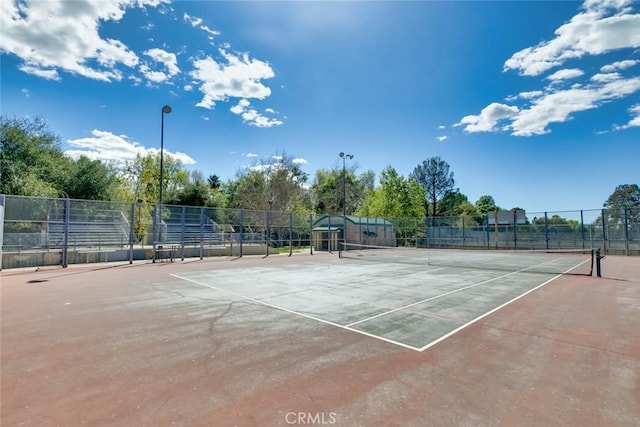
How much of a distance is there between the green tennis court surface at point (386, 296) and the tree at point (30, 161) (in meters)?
18.5

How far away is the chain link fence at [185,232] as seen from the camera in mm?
14297

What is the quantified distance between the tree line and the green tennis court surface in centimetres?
1882

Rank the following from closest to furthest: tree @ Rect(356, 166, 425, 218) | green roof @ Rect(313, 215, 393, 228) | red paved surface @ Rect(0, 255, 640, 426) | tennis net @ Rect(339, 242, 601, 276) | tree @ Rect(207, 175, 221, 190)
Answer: red paved surface @ Rect(0, 255, 640, 426), tennis net @ Rect(339, 242, 601, 276), green roof @ Rect(313, 215, 393, 228), tree @ Rect(356, 166, 425, 218), tree @ Rect(207, 175, 221, 190)

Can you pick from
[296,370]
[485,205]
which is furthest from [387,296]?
[485,205]

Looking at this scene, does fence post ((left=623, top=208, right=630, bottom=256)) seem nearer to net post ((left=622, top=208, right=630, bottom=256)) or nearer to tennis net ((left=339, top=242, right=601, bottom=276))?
net post ((left=622, top=208, right=630, bottom=256))

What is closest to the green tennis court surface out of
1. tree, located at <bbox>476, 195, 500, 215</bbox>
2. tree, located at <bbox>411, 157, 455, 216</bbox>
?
tree, located at <bbox>411, 157, 455, 216</bbox>

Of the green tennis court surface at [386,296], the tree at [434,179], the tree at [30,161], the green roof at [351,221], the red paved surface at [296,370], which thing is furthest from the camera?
the tree at [434,179]

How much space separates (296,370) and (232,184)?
54541mm

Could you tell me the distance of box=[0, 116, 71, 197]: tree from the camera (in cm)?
2192

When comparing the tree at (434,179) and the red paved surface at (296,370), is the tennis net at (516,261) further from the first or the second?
the tree at (434,179)

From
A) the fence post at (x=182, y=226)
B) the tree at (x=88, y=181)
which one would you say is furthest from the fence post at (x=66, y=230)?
the tree at (x=88, y=181)

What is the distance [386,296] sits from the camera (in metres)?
8.31

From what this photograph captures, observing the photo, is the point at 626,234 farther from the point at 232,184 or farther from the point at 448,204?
the point at 232,184

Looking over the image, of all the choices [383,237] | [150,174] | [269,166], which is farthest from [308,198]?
[150,174]
